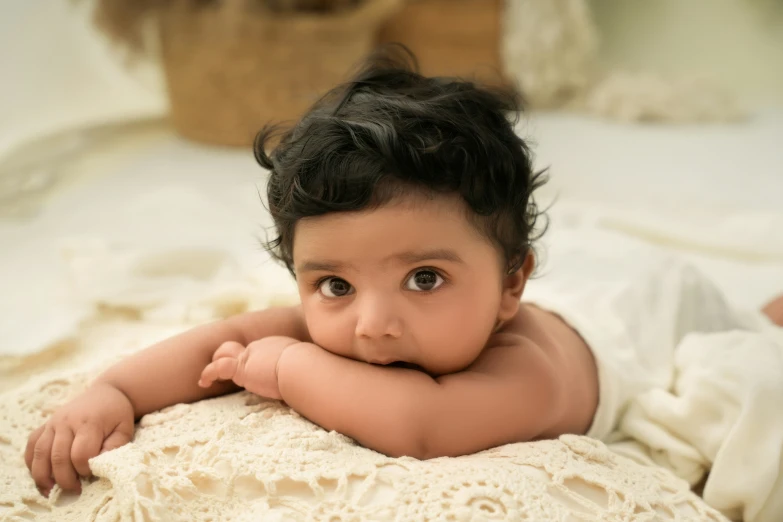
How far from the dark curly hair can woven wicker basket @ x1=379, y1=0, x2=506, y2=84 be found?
2032 mm

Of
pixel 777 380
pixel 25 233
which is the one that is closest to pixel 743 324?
pixel 777 380

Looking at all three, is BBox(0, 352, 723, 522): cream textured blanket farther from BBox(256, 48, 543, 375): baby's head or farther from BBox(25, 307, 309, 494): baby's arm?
BBox(256, 48, 543, 375): baby's head

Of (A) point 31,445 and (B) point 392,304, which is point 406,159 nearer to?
(B) point 392,304

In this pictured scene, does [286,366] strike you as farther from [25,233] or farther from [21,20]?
[21,20]

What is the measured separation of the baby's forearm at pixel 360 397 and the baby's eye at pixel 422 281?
96mm

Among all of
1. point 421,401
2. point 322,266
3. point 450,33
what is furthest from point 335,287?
point 450,33

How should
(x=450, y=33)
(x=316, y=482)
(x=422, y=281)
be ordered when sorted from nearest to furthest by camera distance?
(x=316, y=482)
(x=422, y=281)
(x=450, y=33)

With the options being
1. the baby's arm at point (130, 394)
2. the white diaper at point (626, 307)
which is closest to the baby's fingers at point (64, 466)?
the baby's arm at point (130, 394)

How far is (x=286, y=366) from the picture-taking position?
3.09 feet

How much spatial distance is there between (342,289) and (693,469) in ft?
1.68

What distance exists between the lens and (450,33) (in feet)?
9.84

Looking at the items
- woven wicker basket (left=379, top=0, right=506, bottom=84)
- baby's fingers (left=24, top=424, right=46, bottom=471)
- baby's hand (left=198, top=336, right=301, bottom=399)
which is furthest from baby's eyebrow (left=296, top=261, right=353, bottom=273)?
woven wicker basket (left=379, top=0, right=506, bottom=84)

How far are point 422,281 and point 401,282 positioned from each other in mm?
25

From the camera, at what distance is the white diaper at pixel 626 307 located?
1.13 m
